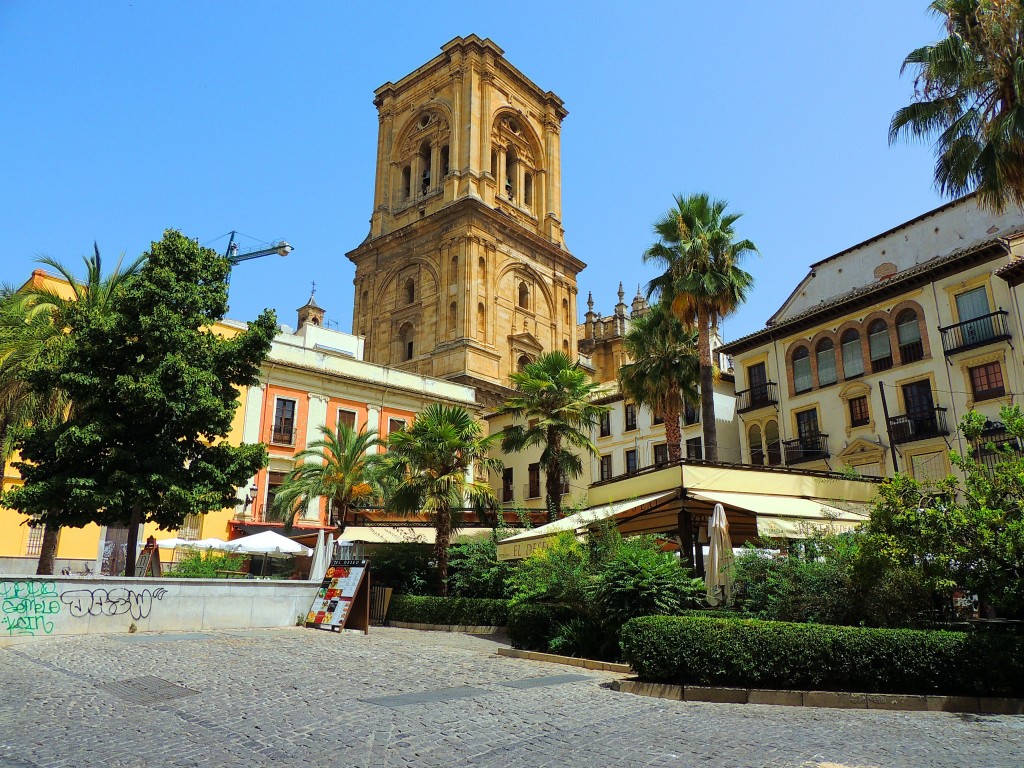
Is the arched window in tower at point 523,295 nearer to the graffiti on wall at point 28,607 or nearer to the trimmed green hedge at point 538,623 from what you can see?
the trimmed green hedge at point 538,623

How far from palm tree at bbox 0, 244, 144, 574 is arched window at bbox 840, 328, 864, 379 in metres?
26.5

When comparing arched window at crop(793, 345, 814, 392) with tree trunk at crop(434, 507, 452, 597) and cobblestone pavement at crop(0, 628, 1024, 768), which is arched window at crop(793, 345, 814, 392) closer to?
tree trunk at crop(434, 507, 452, 597)

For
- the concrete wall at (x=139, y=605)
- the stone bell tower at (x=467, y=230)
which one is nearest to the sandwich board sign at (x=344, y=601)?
the concrete wall at (x=139, y=605)

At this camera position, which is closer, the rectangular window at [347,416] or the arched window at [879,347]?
the arched window at [879,347]

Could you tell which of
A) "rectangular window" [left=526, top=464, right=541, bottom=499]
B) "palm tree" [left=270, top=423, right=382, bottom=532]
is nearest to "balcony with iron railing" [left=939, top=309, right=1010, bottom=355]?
"palm tree" [left=270, top=423, right=382, bottom=532]

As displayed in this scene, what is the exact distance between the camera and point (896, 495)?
11266mm

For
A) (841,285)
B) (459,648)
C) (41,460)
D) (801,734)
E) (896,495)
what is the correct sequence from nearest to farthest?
(801,734) → (896,495) → (459,648) → (41,460) → (841,285)

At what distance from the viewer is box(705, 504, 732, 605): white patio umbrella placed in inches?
521

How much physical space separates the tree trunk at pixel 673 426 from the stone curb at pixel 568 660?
12522mm

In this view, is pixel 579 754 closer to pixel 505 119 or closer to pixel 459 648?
pixel 459 648

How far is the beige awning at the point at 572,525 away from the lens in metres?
16.1

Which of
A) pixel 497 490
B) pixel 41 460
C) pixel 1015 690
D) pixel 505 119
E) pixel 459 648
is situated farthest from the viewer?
pixel 505 119

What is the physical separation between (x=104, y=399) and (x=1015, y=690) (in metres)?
19.3

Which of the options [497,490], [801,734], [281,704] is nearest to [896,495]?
[801,734]
